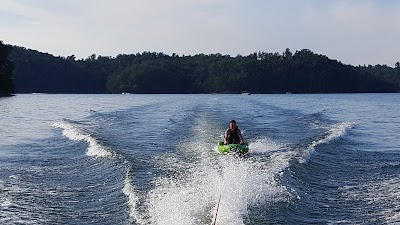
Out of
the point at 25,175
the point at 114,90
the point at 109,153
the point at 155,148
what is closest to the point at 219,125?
the point at 155,148

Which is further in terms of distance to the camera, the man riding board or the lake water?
the man riding board

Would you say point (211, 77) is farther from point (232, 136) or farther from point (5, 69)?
point (232, 136)

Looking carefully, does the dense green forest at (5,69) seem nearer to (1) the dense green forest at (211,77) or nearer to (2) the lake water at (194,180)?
(2) the lake water at (194,180)

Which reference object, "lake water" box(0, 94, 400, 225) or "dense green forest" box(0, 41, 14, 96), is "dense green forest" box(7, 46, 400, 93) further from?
"lake water" box(0, 94, 400, 225)

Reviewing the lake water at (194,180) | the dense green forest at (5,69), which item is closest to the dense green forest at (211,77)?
the dense green forest at (5,69)

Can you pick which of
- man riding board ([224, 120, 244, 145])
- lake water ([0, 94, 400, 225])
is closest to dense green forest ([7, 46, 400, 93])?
lake water ([0, 94, 400, 225])

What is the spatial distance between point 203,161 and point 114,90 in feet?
476

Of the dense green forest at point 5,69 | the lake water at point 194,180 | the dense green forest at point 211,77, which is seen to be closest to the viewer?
the lake water at point 194,180

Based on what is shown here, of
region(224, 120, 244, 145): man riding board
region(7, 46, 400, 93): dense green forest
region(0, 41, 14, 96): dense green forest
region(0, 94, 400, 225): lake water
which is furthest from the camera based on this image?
region(7, 46, 400, 93): dense green forest

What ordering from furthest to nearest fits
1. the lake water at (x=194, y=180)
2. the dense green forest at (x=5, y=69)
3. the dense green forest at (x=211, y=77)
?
1. the dense green forest at (x=211, y=77)
2. the dense green forest at (x=5, y=69)
3. the lake water at (x=194, y=180)

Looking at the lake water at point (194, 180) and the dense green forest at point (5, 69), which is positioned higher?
the dense green forest at point (5, 69)

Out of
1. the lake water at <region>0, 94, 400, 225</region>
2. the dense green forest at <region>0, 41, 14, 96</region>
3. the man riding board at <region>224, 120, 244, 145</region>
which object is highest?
the dense green forest at <region>0, 41, 14, 96</region>

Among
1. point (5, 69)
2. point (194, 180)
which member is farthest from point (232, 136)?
point (5, 69)

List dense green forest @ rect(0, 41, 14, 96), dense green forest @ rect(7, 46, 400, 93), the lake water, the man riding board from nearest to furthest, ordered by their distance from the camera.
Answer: the lake water → the man riding board → dense green forest @ rect(0, 41, 14, 96) → dense green forest @ rect(7, 46, 400, 93)
